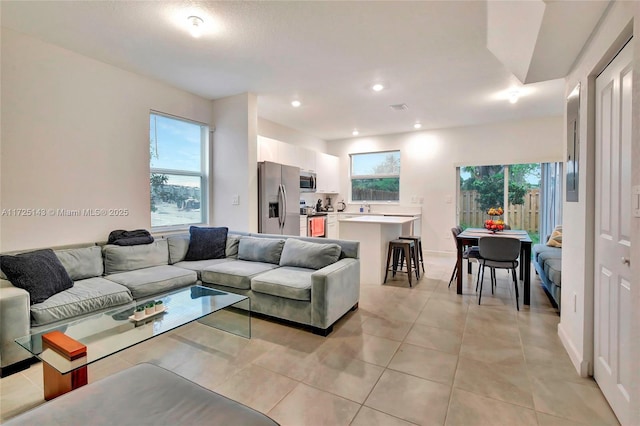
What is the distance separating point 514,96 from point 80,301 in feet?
18.6

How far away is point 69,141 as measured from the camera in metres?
3.09

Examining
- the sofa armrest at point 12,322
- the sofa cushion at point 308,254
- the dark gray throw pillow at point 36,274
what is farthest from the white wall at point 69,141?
the sofa cushion at point 308,254

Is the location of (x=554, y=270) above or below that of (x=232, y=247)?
below

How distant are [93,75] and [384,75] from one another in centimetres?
329

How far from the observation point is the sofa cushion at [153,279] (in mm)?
2740

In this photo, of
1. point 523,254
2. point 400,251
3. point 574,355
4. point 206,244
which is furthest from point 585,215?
point 206,244

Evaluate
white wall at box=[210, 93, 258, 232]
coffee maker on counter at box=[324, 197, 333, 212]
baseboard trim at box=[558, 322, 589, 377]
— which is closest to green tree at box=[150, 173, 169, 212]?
white wall at box=[210, 93, 258, 232]

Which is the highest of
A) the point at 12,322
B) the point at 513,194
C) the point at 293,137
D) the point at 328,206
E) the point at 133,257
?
the point at 293,137

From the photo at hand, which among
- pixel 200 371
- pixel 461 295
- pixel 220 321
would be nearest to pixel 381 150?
pixel 461 295

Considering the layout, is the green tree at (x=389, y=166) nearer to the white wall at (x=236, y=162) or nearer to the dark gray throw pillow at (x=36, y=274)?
the white wall at (x=236, y=162)

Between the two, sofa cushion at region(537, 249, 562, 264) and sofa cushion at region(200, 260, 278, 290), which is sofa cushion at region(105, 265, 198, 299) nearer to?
sofa cushion at region(200, 260, 278, 290)

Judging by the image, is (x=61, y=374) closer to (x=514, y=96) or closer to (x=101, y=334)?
(x=101, y=334)

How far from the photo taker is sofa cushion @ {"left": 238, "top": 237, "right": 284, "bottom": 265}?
353 cm

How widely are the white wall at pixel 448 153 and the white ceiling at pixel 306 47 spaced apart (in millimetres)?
946
